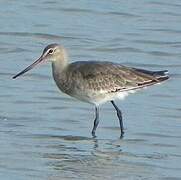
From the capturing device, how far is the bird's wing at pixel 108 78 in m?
12.2

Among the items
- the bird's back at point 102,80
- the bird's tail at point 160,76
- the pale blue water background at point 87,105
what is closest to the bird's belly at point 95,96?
the bird's back at point 102,80

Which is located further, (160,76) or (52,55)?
(52,55)

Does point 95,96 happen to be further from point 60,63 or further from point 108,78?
point 60,63

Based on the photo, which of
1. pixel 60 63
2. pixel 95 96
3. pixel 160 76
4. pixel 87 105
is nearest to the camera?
pixel 95 96

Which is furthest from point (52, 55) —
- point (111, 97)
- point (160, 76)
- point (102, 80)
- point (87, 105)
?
point (160, 76)

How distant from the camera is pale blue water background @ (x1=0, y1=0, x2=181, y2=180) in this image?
1041 centimetres

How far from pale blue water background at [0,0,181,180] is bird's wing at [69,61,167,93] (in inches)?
15.8

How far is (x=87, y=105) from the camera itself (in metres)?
13.1

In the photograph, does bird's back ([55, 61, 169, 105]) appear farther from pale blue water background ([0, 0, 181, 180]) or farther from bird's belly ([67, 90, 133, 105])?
pale blue water background ([0, 0, 181, 180])

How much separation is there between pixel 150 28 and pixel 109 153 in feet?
22.1

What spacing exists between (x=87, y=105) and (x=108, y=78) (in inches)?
37.3

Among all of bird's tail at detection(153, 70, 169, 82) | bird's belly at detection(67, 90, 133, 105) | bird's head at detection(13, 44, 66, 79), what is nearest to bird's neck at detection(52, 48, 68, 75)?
bird's head at detection(13, 44, 66, 79)

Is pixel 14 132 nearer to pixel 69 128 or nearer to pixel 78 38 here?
pixel 69 128

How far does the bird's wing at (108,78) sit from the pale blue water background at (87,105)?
0.40m
